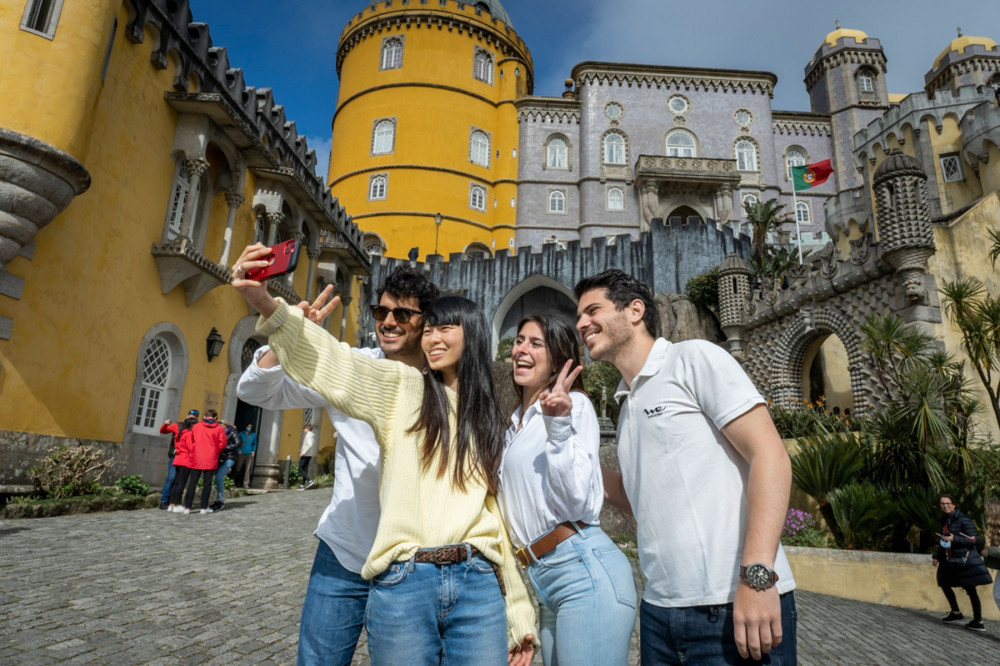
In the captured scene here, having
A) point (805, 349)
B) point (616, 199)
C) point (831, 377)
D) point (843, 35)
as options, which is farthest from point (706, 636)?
point (843, 35)

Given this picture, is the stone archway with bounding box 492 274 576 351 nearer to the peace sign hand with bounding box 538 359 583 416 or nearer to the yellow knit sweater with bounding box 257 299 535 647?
the peace sign hand with bounding box 538 359 583 416

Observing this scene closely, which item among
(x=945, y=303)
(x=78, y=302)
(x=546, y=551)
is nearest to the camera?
(x=546, y=551)

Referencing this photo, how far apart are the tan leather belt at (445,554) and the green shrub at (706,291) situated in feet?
70.8

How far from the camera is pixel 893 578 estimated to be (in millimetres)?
6863

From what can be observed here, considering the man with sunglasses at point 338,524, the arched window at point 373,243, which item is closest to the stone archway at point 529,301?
the arched window at point 373,243

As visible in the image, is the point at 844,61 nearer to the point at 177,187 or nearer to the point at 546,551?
the point at 177,187

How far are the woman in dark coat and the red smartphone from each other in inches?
293

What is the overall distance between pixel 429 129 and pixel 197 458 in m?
28.1

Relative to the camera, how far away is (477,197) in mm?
33875

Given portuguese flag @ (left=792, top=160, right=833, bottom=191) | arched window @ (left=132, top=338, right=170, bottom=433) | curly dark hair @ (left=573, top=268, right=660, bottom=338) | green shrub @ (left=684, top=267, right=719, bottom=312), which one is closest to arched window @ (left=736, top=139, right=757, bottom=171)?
portuguese flag @ (left=792, top=160, right=833, bottom=191)

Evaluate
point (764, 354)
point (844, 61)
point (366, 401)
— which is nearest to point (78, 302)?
point (366, 401)

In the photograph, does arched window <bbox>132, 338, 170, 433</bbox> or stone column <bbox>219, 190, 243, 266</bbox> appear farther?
stone column <bbox>219, 190, 243, 266</bbox>

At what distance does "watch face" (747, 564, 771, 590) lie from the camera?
59.5 inches

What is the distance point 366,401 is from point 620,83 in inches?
1469
